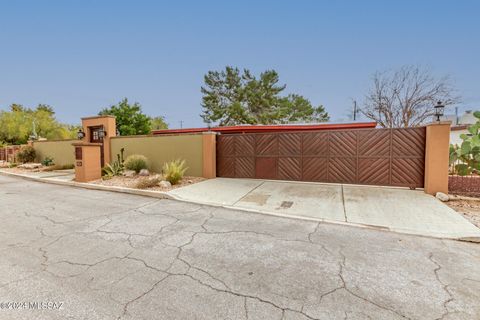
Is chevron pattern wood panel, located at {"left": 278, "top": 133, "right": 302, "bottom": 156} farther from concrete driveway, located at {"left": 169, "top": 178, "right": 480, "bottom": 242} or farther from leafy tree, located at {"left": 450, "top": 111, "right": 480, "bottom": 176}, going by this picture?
leafy tree, located at {"left": 450, "top": 111, "right": 480, "bottom": 176}

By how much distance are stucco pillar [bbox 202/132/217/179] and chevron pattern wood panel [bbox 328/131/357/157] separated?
17.1 feet

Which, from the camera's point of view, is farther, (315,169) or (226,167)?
(226,167)

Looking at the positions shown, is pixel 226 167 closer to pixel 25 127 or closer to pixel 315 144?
pixel 315 144

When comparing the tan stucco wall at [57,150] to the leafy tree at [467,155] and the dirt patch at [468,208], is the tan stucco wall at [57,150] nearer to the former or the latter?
the dirt patch at [468,208]

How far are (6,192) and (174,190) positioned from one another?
662 cm

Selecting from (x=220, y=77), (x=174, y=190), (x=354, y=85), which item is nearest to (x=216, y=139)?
(x=174, y=190)

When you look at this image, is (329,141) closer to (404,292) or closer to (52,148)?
(404,292)

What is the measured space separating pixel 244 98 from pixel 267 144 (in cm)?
2151

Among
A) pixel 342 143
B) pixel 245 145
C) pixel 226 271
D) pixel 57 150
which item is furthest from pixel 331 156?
pixel 57 150

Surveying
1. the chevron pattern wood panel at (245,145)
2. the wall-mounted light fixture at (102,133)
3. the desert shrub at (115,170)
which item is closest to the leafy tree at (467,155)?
the chevron pattern wood panel at (245,145)

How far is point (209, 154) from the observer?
10414 mm

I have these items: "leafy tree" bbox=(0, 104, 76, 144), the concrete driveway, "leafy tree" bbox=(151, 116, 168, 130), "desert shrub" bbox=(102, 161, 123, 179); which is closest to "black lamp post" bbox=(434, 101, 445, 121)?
the concrete driveway

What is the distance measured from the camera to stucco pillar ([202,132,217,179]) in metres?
10.4

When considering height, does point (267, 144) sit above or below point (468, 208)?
above
